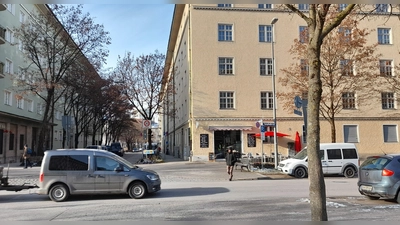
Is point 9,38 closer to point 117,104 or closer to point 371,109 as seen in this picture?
point 117,104

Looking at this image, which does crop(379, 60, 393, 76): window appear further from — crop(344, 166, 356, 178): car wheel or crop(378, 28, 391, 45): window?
crop(344, 166, 356, 178): car wheel

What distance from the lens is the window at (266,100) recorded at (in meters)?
33.5

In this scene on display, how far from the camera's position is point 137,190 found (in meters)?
12.0

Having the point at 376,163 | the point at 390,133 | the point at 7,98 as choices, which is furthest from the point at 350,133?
the point at 7,98

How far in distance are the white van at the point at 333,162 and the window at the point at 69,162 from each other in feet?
39.1

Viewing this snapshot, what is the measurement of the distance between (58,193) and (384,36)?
3600 centimetres

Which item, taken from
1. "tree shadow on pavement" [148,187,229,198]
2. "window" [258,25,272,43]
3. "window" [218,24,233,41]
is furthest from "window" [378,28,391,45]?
"tree shadow on pavement" [148,187,229,198]

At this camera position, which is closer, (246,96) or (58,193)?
(58,193)

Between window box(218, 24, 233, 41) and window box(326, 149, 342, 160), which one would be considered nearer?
window box(326, 149, 342, 160)

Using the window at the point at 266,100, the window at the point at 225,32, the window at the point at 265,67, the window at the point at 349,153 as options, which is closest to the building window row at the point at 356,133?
the window at the point at 266,100

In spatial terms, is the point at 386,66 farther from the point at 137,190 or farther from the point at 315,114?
the point at 315,114

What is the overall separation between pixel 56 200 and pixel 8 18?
30857 millimetres

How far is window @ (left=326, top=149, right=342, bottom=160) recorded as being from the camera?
19609mm

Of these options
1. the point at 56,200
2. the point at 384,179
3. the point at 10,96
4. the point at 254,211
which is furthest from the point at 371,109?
the point at 10,96
